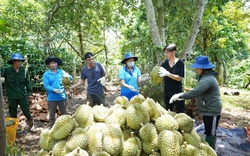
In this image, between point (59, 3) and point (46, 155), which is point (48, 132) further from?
point (59, 3)

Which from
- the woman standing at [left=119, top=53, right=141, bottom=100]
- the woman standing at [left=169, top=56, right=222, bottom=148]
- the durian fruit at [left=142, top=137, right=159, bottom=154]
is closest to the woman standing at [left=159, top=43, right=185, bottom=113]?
the woman standing at [left=169, top=56, right=222, bottom=148]

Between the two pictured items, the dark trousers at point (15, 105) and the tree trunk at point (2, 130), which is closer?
the tree trunk at point (2, 130)

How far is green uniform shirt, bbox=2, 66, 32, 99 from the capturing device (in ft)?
14.6

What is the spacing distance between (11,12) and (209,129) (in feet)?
24.7

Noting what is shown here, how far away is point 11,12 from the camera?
774 centimetres

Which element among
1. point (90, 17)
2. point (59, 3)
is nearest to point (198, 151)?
point (59, 3)

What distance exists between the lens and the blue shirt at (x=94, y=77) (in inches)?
175

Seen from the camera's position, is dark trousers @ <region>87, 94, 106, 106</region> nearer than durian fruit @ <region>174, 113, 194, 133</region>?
No

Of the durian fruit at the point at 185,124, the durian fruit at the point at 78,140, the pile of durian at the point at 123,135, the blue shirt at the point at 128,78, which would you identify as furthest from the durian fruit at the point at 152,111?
the blue shirt at the point at 128,78

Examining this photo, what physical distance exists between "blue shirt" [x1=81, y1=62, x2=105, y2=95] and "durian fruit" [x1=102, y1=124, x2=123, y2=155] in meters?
2.51

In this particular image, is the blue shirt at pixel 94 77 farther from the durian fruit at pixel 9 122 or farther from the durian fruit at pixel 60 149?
the durian fruit at pixel 60 149

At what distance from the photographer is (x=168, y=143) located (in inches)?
74.8

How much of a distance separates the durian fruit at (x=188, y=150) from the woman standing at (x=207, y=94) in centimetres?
123

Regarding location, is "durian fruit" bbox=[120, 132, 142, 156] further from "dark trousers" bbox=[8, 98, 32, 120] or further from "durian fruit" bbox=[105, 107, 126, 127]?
"dark trousers" bbox=[8, 98, 32, 120]
